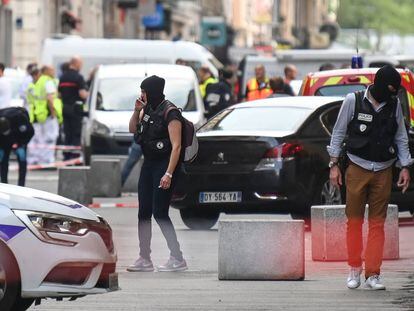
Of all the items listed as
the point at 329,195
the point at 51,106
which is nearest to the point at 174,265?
the point at 329,195

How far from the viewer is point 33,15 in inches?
2067

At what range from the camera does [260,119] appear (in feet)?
63.0

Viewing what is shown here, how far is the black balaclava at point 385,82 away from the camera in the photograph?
13016 mm

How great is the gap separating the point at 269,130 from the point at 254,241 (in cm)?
510

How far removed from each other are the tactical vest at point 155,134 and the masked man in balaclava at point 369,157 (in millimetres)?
1880

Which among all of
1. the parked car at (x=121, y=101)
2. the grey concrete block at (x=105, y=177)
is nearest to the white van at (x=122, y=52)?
the parked car at (x=121, y=101)

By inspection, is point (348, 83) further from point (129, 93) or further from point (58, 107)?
point (58, 107)

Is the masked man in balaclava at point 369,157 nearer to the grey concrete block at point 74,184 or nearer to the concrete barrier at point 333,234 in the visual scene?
the concrete barrier at point 333,234

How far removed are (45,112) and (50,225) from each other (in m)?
20.7

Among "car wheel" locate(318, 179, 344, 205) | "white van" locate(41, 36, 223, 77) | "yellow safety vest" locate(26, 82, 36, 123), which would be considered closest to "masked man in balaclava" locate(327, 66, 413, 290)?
"car wheel" locate(318, 179, 344, 205)

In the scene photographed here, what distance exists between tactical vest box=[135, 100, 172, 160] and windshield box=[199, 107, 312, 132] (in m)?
4.29

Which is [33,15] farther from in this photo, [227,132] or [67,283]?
[67,283]

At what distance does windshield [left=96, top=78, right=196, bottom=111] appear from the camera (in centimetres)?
2752

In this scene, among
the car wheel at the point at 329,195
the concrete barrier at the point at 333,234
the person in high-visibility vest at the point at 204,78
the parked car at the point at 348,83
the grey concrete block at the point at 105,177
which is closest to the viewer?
the concrete barrier at the point at 333,234
